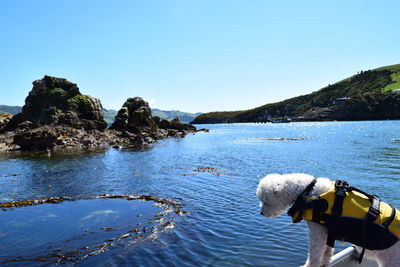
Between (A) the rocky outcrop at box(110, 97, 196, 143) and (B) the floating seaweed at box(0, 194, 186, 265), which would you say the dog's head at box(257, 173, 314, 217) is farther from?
(A) the rocky outcrop at box(110, 97, 196, 143)

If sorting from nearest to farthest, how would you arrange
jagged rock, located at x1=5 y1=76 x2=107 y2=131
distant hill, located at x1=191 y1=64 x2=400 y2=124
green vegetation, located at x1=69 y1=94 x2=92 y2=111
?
jagged rock, located at x1=5 y1=76 x2=107 y2=131 → green vegetation, located at x1=69 y1=94 x2=92 y2=111 → distant hill, located at x1=191 y1=64 x2=400 y2=124

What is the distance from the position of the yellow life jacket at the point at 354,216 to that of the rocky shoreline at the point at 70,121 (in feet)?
136

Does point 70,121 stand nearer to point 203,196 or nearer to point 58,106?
point 58,106

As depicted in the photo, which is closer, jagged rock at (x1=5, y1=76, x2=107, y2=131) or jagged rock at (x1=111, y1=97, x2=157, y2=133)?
jagged rock at (x1=5, y1=76, x2=107, y2=131)

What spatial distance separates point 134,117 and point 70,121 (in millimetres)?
15687

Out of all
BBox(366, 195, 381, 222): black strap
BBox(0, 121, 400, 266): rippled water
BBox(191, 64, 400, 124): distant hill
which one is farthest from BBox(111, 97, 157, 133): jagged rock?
BBox(191, 64, 400, 124): distant hill

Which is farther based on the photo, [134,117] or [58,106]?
[134,117]

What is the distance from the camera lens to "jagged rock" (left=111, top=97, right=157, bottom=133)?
195ft

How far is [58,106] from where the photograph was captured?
5250 cm

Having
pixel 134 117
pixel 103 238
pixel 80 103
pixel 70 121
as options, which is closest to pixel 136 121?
pixel 134 117

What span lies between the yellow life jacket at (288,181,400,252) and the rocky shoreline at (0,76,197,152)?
136 feet

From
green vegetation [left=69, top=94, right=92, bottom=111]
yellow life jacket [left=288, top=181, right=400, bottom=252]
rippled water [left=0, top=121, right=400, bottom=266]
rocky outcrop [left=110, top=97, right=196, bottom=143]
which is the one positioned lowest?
rippled water [left=0, top=121, right=400, bottom=266]

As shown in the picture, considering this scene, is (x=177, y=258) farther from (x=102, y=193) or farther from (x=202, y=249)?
(x=102, y=193)

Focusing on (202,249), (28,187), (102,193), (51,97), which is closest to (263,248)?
(202,249)
